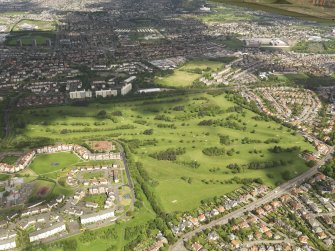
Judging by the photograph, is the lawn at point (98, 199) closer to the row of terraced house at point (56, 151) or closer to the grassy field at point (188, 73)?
the row of terraced house at point (56, 151)

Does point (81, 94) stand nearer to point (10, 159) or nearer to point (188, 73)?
point (10, 159)

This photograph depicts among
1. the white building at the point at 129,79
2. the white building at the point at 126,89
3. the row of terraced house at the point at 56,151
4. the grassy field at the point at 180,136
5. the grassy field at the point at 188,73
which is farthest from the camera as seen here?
the grassy field at the point at 188,73

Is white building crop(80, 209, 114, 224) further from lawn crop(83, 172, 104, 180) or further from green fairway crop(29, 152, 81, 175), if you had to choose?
green fairway crop(29, 152, 81, 175)

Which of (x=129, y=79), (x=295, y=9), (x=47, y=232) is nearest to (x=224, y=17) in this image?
(x=129, y=79)

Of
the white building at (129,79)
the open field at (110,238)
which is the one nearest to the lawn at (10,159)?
the open field at (110,238)

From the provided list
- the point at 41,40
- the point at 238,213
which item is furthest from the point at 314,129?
the point at 41,40
